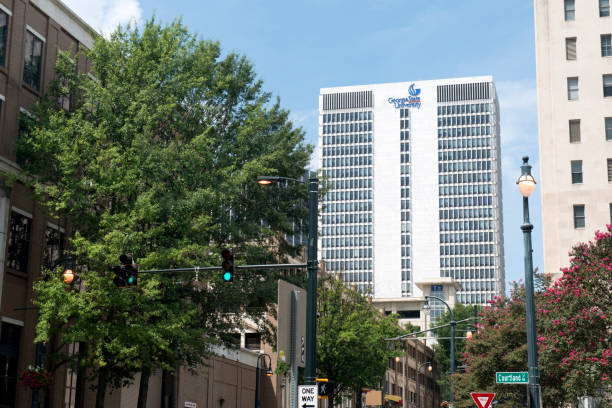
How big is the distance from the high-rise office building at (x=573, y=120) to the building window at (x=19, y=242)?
44036 millimetres

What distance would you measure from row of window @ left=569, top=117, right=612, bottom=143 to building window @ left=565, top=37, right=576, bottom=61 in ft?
19.8

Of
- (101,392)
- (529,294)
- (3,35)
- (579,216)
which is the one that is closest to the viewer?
(529,294)

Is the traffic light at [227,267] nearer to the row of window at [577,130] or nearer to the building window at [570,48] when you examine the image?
the row of window at [577,130]

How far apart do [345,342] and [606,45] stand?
36247 millimetres

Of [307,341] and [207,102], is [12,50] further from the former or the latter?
[307,341]

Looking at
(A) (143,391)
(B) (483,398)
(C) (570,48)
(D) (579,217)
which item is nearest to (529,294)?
(B) (483,398)

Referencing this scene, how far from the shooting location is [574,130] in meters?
67.6

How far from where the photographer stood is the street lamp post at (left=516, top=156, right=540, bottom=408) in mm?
18969

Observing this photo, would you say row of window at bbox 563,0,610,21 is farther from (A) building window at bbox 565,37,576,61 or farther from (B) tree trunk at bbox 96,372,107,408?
(B) tree trunk at bbox 96,372,107,408

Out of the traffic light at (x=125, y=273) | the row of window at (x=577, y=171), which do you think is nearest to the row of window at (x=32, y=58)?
the traffic light at (x=125, y=273)

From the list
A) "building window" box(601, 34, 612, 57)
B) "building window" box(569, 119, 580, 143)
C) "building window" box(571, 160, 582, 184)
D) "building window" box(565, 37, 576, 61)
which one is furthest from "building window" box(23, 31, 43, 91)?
"building window" box(601, 34, 612, 57)

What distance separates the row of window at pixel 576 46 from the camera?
68812 mm

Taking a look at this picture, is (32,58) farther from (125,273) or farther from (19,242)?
(125,273)

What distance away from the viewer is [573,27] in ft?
230
